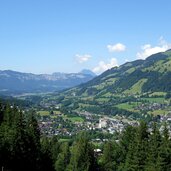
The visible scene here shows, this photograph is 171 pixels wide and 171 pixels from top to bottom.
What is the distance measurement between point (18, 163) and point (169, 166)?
62.9 feet

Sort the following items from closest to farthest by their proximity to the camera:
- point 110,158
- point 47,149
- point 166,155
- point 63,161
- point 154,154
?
point 166,155
point 154,154
point 47,149
point 110,158
point 63,161

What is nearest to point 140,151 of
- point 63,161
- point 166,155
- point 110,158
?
point 166,155

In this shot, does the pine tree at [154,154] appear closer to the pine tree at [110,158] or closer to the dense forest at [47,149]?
the dense forest at [47,149]

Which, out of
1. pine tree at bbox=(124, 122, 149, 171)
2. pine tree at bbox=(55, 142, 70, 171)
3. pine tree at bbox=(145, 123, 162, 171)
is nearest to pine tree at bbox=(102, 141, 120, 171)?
pine tree at bbox=(55, 142, 70, 171)

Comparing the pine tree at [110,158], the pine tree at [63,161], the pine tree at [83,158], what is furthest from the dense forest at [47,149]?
the pine tree at [63,161]

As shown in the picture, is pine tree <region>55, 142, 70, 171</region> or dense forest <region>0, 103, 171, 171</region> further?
pine tree <region>55, 142, 70, 171</region>

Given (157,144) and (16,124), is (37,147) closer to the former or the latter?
(16,124)

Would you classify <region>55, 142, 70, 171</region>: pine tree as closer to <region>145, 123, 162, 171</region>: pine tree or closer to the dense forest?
the dense forest

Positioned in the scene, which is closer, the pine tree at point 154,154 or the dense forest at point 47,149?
the dense forest at point 47,149

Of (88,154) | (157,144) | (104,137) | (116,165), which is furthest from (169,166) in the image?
(104,137)

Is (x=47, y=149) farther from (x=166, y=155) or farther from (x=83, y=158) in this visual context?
(x=166, y=155)

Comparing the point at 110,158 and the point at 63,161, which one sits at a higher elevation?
the point at 110,158

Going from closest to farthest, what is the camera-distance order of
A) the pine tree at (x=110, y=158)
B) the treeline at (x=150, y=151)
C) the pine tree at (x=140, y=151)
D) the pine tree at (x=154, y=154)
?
the pine tree at (x=154, y=154), the treeline at (x=150, y=151), the pine tree at (x=140, y=151), the pine tree at (x=110, y=158)

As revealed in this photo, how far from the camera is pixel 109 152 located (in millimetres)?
70562
